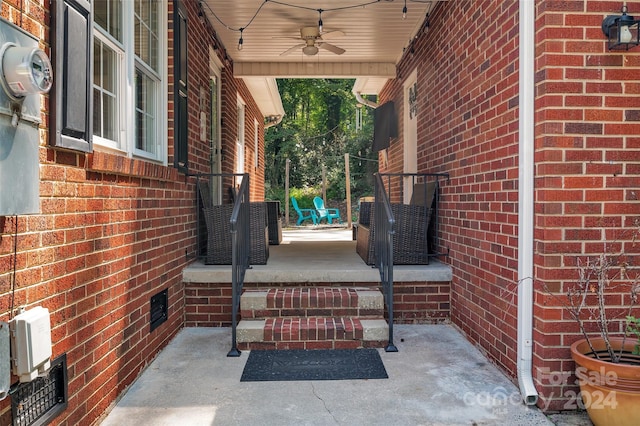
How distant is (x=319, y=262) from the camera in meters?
4.44

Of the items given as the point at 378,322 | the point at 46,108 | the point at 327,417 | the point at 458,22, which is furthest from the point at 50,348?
the point at 458,22

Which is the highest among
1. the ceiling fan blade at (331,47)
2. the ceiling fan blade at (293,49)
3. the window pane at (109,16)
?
the ceiling fan blade at (293,49)

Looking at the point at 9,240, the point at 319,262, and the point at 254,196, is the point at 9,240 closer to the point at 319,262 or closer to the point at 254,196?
the point at 319,262

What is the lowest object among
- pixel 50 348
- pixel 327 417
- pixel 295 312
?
pixel 327 417

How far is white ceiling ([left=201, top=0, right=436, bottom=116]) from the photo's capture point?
4.77 meters

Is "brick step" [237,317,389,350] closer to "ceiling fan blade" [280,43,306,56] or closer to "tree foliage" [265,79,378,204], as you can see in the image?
"ceiling fan blade" [280,43,306,56]

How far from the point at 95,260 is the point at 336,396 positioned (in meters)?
1.41

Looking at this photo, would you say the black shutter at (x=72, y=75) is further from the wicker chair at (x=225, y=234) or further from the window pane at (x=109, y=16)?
the wicker chair at (x=225, y=234)

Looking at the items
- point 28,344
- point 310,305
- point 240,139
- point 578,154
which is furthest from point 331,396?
point 240,139

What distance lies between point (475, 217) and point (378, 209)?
3.08ft

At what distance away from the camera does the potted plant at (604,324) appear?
2.07 metres

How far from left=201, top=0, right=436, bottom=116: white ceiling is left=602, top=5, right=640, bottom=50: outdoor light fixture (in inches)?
96.6

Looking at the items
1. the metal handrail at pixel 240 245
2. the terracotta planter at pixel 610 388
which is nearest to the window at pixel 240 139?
the metal handrail at pixel 240 245

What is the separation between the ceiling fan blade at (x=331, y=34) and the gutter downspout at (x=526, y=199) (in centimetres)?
305
